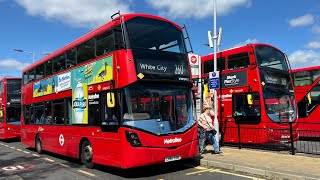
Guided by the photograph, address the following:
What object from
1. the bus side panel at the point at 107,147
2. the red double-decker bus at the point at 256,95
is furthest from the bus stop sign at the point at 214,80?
the bus side panel at the point at 107,147

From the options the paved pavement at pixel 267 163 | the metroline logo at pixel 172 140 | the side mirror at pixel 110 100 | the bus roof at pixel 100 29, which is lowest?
the paved pavement at pixel 267 163

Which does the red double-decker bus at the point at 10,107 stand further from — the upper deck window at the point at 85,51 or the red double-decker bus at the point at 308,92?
the red double-decker bus at the point at 308,92

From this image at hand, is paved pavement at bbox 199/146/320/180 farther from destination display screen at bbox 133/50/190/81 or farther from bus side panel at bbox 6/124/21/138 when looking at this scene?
bus side panel at bbox 6/124/21/138

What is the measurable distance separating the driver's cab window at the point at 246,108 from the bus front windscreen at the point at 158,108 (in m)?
5.02

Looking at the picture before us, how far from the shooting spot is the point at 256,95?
570 inches

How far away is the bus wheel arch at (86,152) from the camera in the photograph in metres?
11.1

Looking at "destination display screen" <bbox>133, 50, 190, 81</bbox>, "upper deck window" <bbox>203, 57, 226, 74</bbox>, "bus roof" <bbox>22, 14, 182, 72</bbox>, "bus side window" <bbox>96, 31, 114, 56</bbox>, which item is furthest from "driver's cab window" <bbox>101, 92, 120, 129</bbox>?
"upper deck window" <bbox>203, 57, 226, 74</bbox>

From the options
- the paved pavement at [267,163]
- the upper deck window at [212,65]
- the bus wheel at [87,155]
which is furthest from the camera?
the upper deck window at [212,65]

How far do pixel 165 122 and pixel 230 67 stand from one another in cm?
715

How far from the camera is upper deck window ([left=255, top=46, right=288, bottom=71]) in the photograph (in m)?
14.8

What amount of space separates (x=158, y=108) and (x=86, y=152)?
3168 millimetres

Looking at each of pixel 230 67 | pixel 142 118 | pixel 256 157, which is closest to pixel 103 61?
pixel 142 118

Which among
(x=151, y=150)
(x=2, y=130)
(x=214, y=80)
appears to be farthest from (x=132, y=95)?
(x=2, y=130)

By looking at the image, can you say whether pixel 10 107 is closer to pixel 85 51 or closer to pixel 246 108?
pixel 85 51
